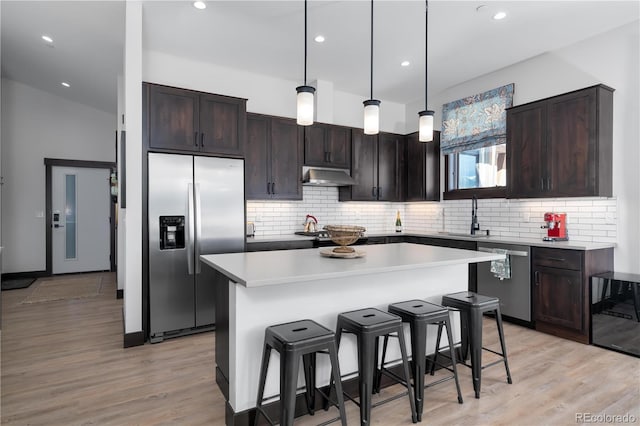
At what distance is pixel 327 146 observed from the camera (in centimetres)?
508

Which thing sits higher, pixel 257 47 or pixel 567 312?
pixel 257 47

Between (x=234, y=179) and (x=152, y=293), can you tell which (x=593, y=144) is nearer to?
(x=234, y=179)

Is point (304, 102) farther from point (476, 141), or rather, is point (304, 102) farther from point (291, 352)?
point (476, 141)

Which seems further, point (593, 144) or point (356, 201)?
point (356, 201)

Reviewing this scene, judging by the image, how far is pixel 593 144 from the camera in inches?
138

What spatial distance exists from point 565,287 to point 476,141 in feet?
7.28

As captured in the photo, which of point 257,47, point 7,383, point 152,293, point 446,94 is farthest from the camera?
point 446,94

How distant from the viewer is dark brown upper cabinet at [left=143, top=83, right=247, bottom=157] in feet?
11.5

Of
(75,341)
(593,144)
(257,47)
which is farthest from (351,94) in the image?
(75,341)

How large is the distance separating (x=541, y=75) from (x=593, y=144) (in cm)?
123

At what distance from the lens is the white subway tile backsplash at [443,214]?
381cm

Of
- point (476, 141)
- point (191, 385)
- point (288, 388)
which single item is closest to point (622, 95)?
point (476, 141)

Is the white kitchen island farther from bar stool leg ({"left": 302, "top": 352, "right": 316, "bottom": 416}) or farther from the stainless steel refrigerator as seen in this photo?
the stainless steel refrigerator

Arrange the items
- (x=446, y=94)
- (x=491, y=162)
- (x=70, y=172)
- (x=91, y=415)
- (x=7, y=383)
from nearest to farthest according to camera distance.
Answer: (x=91, y=415) → (x=7, y=383) → (x=491, y=162) → (x=446, y=94) → (x=70, y=172)
